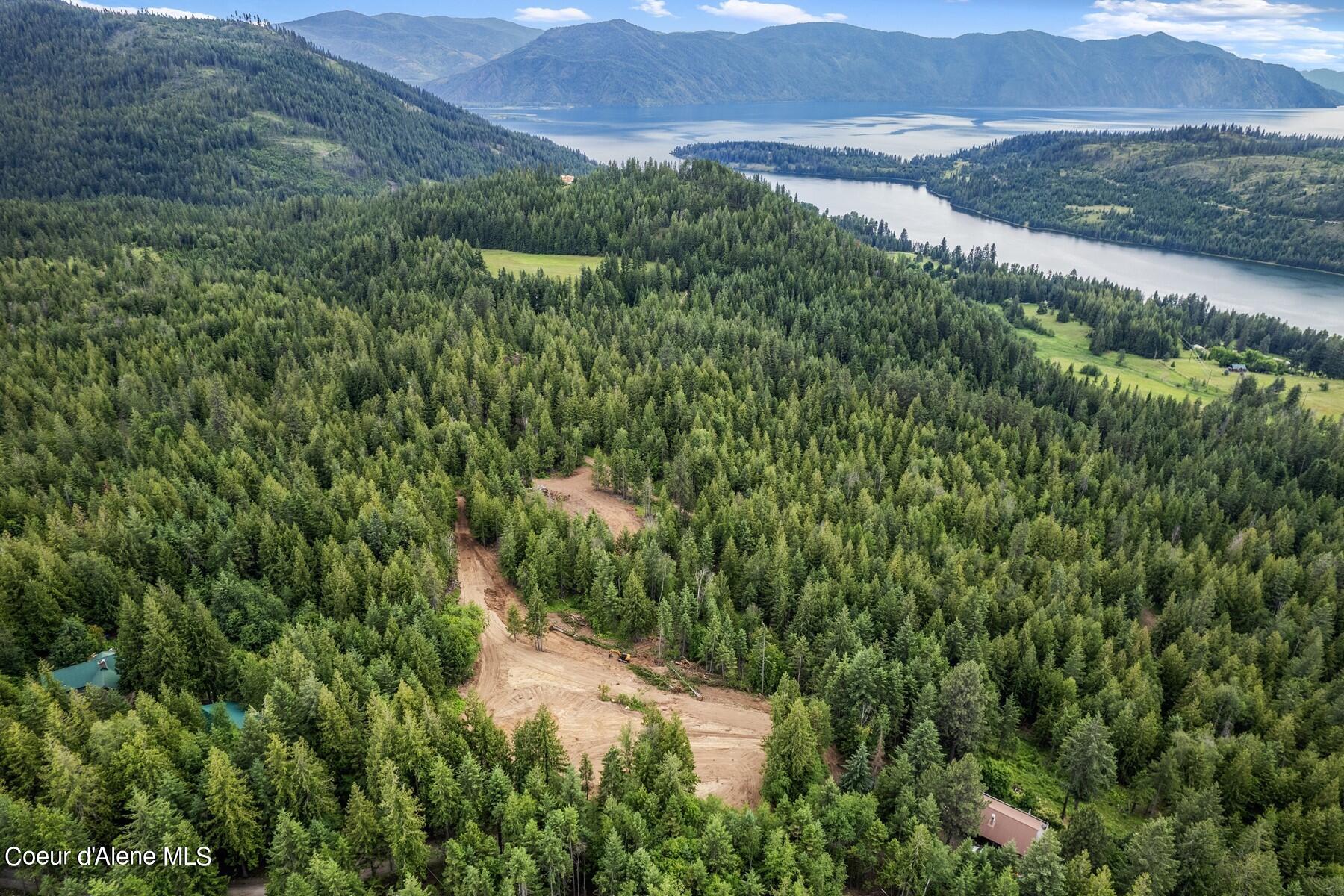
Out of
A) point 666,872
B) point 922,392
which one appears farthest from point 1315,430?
point 666,872

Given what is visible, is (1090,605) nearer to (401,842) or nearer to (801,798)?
(801,798)

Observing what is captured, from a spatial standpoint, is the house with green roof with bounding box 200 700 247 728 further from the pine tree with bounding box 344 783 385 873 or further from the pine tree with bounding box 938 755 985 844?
the pine tree with bounding box 938 755 985 844

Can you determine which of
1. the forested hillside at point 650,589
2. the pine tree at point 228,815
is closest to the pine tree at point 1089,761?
the forested hillside at point 650,589

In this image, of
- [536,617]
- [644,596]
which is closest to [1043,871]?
[644,596]

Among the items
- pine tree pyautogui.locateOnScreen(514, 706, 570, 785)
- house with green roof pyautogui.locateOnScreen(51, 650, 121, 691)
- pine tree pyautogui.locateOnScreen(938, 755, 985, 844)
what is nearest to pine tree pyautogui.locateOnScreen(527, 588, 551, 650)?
pine tree pyautogui.locateOnScreen(514, 706, 570, 785)

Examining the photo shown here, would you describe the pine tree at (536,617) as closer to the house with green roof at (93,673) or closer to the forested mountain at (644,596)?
the forested mountain at (644,596)
